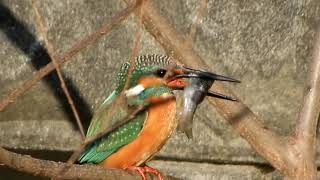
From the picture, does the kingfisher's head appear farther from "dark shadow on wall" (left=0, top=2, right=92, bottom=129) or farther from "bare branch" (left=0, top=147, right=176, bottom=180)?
"bare branch" (left=0, top=147, right=176, bottom=180)

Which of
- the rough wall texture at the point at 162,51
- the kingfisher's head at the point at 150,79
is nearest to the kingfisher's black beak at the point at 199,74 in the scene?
the kingfisher's head at the point at 150,79

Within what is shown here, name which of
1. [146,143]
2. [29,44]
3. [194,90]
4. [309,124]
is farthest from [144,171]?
[29,44]

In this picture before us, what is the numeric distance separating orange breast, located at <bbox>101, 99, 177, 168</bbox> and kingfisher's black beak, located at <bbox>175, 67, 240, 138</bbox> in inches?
2.7

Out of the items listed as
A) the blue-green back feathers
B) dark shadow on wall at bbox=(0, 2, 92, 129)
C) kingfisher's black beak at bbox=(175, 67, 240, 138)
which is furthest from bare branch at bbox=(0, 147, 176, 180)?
dark shadow on wall at bbox=(0, 2, 92, 129)

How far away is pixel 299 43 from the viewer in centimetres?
368

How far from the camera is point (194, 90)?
312cm

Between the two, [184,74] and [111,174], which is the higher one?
[111,174]

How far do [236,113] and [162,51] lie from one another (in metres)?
0.93

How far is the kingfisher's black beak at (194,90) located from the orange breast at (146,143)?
0.07 metres

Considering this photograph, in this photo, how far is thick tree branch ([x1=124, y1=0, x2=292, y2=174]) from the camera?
2.72m

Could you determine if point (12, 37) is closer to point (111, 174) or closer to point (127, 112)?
point (127, 112)

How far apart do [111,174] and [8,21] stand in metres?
1.42

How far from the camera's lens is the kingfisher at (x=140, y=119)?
3256mm

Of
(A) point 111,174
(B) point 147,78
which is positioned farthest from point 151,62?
(A) point 111,174
